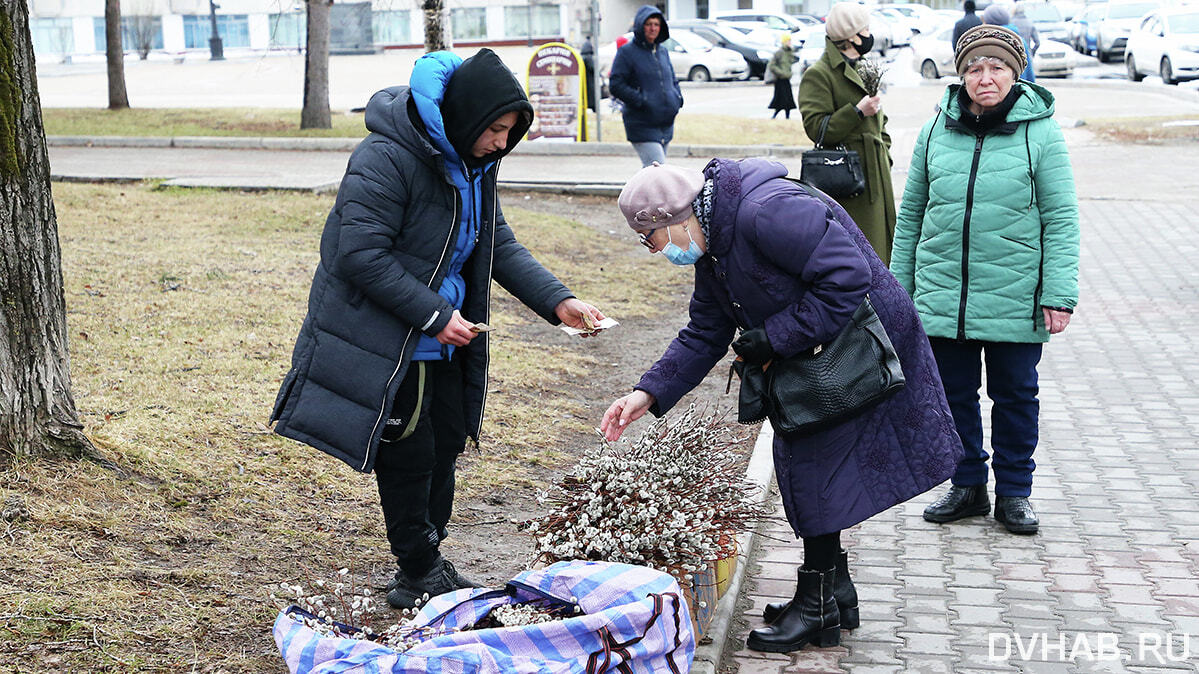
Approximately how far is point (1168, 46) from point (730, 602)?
27081 millimetres

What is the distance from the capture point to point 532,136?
17.6 m

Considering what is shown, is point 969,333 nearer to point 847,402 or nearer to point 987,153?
point 987,153

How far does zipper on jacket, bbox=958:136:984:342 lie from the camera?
15.3 feet

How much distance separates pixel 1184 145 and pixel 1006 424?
47.8 ft

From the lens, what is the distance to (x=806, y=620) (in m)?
3.91

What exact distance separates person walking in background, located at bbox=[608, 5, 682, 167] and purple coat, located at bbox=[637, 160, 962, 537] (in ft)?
25.0

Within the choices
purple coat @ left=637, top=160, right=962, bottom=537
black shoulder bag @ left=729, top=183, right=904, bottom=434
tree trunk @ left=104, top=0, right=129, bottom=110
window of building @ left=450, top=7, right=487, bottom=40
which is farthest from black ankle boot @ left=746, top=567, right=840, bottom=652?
window of building @ left=450, top=7, right=487, bottom=40

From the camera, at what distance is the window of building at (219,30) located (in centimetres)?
6531

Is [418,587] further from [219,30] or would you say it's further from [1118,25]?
[219,30]

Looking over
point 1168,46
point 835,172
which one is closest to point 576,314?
point 835,172

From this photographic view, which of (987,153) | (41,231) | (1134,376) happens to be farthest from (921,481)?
(1134,376)

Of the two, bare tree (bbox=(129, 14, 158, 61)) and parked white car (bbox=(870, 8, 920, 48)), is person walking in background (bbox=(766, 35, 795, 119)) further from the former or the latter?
bare tree (bbox=(129, 14, 158, 61))

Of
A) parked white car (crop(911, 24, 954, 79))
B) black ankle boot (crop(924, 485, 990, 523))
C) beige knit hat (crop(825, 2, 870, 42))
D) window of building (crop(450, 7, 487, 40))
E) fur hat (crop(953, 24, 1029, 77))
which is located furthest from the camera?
window of building (crop(450, 7, 487, 40))

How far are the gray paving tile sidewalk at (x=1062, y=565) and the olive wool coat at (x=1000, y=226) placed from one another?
0.84 m
